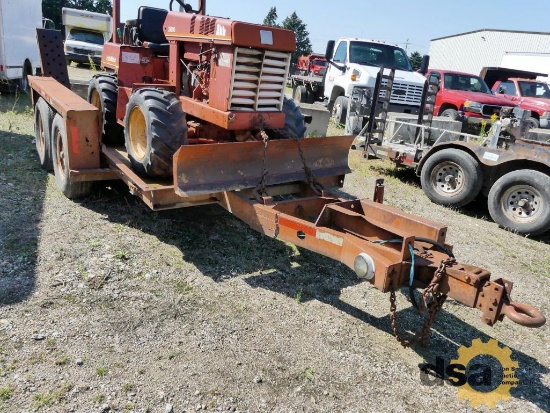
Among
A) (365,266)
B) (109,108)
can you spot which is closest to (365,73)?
(109,108)

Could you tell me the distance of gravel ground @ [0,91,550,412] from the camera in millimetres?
2998

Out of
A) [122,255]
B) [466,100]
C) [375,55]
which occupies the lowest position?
[122,255]

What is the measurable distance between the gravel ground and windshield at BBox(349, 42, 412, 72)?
8363mm

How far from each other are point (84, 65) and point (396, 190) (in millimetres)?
16191

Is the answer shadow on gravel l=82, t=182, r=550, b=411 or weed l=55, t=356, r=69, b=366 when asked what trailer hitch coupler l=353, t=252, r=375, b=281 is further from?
weed l=55, t=356, r=69, b=366

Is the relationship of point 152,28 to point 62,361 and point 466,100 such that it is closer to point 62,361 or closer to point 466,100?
point 62,361

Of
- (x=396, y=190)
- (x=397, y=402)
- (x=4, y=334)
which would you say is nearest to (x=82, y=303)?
(x=4, y=334)

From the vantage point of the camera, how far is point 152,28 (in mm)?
6309

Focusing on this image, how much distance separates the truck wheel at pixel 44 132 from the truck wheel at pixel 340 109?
26.4 feet

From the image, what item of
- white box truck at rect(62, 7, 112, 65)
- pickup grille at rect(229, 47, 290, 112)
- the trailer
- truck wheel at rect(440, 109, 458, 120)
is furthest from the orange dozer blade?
white box truck at rect(62, 7, 112, 65)

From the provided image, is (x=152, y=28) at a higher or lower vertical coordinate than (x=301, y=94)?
higher

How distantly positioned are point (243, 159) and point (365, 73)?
28.5 ft

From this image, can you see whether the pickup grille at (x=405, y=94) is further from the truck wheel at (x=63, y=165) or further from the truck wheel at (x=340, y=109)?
the truck wheel at (x=63, y=165)

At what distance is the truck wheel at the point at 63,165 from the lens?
526 centimetres
